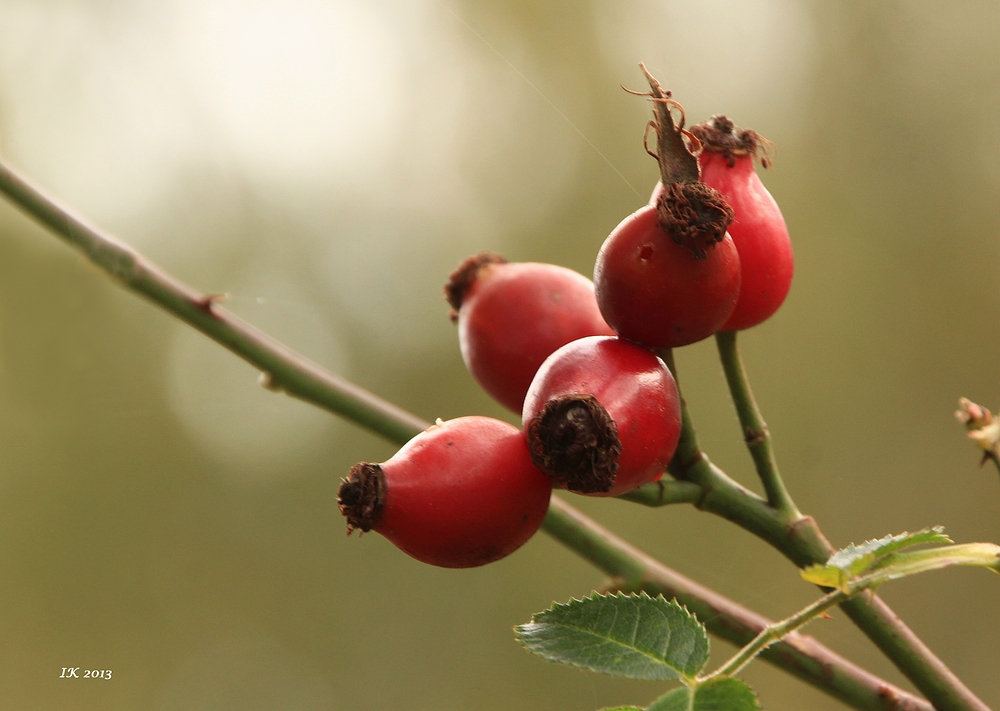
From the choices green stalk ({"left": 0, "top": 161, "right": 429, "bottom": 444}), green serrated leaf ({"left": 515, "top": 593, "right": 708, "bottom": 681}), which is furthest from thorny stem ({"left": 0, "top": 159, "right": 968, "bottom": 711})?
green serrated leaf ({"left": 515, "top": 593, "right": 708, "bottom": 681})

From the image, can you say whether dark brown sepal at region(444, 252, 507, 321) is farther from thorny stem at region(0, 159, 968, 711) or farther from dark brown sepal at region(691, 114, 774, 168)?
dark brown sepal at region(691, 114, 774, 168)

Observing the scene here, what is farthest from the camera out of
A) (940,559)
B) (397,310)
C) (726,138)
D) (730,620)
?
(397,310)

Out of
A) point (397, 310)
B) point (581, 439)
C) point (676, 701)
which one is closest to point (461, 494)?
point (581, 439)

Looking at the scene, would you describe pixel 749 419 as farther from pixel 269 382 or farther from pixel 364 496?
pixel 269 382

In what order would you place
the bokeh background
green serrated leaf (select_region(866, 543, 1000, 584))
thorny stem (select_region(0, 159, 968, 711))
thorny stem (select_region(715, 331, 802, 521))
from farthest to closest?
the bokeh background, thorny stem (select_region(0, 159, 968, 711)), thorny stem (select_region(715, 331, 802, 521)), green serrated leaf (select_region(866, 543, 1000, 584))

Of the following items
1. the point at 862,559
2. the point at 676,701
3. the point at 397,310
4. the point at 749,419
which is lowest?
the point at 676,701
